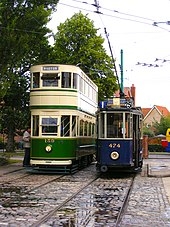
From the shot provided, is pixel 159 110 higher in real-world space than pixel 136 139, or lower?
higher

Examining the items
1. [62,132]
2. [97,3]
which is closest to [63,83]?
[62,132]

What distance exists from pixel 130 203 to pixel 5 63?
41.5 feet

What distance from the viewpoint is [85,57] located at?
43.7m

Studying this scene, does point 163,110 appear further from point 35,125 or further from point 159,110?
point 35,125

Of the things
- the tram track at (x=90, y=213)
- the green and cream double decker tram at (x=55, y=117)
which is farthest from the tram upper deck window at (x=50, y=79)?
the tram track at (x=90, y=213)

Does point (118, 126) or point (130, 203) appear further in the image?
point (118, 126)

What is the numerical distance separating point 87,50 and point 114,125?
976 inches

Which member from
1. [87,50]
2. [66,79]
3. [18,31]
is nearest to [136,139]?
[66,79]

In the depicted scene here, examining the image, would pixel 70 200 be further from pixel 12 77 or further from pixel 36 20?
pixel 36 20

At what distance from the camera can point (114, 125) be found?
65.3 ft

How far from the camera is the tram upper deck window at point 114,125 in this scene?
19.8 meters

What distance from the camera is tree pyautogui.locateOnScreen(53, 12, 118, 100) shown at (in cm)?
4378

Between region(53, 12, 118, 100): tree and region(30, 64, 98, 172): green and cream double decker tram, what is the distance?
21704 millimetres

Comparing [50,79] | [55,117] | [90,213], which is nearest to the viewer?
[90,213]
